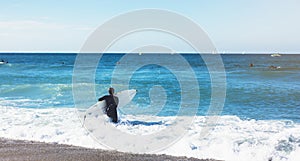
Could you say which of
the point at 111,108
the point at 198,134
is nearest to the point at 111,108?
the point at 111,108

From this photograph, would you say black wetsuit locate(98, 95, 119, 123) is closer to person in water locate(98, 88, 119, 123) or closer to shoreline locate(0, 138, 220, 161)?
person in water locate(98, 88, 119, 123)

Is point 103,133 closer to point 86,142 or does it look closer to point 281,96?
point 86,142

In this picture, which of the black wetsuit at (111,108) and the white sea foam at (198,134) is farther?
the black wetsuit at (111,108)

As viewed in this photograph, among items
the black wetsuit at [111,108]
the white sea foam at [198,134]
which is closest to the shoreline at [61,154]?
the white sea foam at [198,134]

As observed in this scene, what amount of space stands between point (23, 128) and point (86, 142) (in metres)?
2.43

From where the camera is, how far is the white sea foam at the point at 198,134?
7.50m

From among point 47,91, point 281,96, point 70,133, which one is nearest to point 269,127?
point 70,133

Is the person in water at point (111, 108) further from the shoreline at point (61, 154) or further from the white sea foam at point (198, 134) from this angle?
the shoreline at point (61, 154)

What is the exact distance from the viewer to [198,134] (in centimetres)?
916

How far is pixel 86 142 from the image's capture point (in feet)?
27.2

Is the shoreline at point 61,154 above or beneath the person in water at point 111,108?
above

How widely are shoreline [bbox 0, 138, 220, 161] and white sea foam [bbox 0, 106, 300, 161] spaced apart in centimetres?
86

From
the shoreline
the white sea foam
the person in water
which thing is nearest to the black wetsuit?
the person in water

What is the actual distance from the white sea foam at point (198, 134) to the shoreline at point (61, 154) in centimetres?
86
